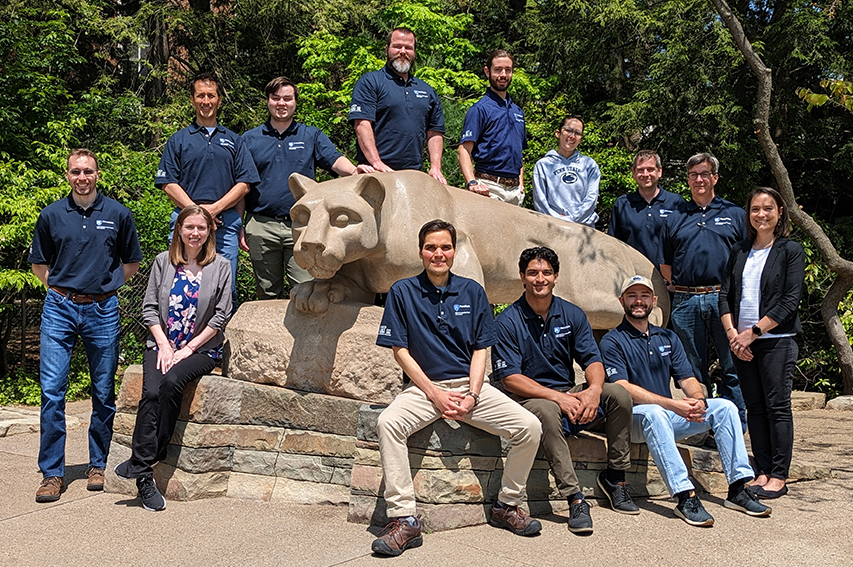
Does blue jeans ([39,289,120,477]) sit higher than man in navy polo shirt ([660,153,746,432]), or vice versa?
man in navy polo shirt ([660,153,746,432])

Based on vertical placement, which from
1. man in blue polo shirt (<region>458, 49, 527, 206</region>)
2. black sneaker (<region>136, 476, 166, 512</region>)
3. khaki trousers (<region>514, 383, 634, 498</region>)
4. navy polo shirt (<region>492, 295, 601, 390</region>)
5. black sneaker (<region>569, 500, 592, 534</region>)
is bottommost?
black sneaker (<region>136, 476, 166, 512</region>)

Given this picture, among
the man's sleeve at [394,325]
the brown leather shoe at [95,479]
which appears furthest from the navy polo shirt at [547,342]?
the brown leather shoe at [95,479]

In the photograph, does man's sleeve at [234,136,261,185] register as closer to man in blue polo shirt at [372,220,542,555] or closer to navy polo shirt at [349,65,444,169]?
navy polo shirt at [349,65,444,169]

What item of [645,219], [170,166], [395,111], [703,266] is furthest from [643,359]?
[170,166]

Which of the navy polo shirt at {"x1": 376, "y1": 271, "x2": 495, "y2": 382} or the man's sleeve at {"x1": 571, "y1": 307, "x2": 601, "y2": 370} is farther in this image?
the man's sleeve at {"x1": 571, "y1": 307, "x2": 601, "y2": 370}

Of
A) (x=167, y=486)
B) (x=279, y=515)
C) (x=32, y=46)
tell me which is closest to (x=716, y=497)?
(x=279, y=515)

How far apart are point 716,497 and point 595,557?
144 cm

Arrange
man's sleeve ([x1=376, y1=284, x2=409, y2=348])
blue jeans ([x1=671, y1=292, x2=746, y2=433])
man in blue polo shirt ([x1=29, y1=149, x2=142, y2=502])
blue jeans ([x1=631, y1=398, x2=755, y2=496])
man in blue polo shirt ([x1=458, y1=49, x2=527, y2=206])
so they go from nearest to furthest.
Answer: man's sleeve ([x1=376, y1=284, x2=409, y2=348]) → blue jeans ([x1=631, y1=398, x2=755, y2=496]) → man in blue polo shirt ([x1=29, y1=149, x2=142, y2=502]) → blue jeans ([x1=671, y1=292, x2=746, y2=433]) → man in blue polo shirt ([x1=458, y1=49, x2=527, y2=206])

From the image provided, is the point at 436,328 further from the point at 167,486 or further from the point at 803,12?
the point at 803,12

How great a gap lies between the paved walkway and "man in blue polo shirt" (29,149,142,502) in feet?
1.09

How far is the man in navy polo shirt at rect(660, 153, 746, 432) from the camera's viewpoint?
5.23m

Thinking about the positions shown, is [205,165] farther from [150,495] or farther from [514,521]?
[514,521]

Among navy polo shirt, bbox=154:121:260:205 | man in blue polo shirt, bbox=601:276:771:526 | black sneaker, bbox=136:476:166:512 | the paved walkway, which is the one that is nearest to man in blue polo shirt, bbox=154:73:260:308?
navy polo shirt, bbox=154:121:260:205

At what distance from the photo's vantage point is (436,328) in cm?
404
